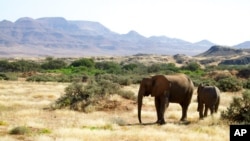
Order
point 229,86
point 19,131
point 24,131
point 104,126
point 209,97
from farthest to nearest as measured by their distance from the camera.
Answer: point 229,86 → point 209,97 → point 104,126 → point 24,131 → point 19,131

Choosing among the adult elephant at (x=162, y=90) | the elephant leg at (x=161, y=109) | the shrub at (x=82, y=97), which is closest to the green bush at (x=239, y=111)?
the adult elephant at (x=162, y=90)

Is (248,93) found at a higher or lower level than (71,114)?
higher

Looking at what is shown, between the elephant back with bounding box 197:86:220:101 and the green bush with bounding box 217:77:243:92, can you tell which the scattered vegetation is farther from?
the green bush with bounding box 217:77:243:92

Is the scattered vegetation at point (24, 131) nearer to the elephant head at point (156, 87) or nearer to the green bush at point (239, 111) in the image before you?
the elephant head at point (156, 87)

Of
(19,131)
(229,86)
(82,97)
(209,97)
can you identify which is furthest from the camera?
(229,86)

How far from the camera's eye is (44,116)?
71.4ft

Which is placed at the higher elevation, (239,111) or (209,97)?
(209,97)

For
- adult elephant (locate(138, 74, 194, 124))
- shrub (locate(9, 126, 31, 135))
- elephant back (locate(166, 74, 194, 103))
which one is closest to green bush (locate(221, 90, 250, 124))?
elephant back (locate(166, 74, 194, 103))

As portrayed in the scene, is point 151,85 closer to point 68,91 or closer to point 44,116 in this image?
point 44,116

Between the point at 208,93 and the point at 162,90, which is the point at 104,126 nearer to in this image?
the point at 162,90

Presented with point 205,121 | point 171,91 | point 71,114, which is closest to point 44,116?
point 71,114

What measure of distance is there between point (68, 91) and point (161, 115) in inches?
334

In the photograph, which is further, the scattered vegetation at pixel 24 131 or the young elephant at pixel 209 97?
the young elephant at pixel 209 97

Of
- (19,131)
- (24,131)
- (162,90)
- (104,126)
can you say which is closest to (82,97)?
(162,90)
